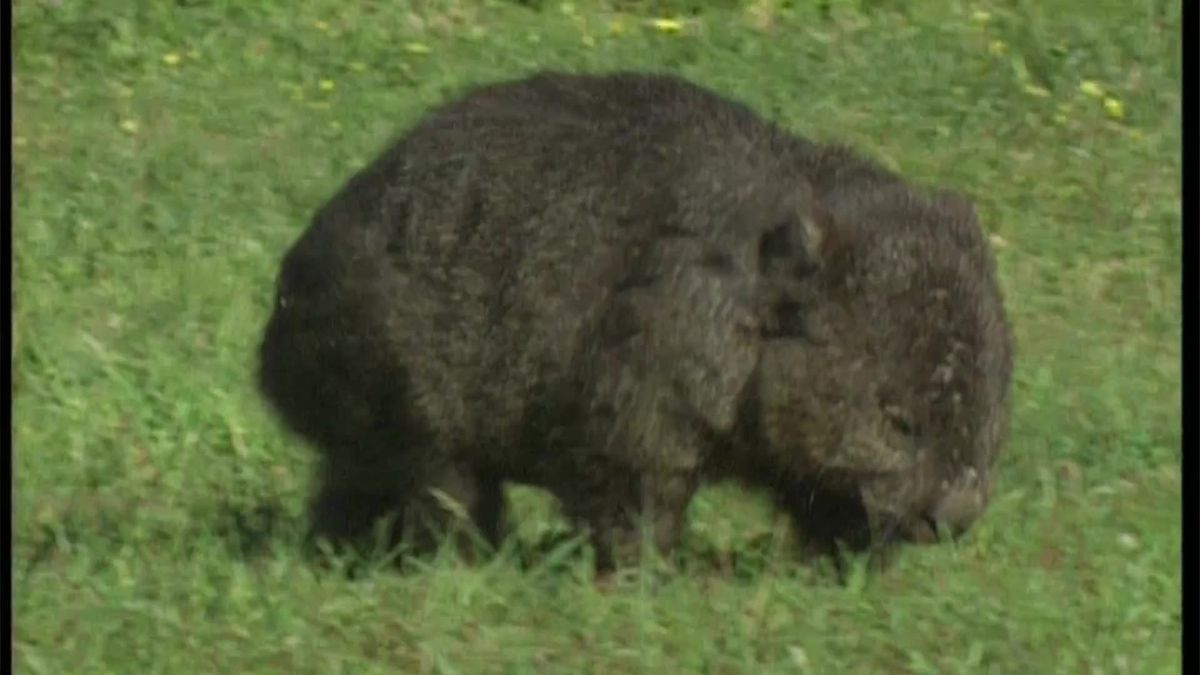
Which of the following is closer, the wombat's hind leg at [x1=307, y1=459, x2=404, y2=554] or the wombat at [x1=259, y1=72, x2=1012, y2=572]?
the wombat at [x1=259, y1=72, x2=1012, y2=572]

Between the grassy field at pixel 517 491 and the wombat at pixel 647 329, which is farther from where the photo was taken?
the wombat at pixel 647 329

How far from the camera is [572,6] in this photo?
12.0 meters

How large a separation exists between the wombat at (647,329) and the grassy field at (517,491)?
212 mm

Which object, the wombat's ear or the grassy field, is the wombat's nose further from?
the wombat's ear

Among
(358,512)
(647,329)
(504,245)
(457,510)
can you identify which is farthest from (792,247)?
(358,512)

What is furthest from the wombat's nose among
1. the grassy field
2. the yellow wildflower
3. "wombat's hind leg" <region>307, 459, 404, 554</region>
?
the yellow wildflower

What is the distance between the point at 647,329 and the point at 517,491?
1.11 meters

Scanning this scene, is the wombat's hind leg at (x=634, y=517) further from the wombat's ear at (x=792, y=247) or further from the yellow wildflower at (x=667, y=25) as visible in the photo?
the yellow wildflower at (x=667, y=25)

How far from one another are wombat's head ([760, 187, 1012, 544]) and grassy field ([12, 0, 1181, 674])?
0.20 metres

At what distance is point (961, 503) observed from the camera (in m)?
6.36

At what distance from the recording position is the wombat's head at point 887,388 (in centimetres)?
635

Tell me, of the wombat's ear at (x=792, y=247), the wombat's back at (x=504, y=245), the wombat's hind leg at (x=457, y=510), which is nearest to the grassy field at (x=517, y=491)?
the wombat's hind leg at (x=457, y=510)

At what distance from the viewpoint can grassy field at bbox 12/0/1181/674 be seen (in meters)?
5.93

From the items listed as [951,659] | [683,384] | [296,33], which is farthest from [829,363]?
[296,33]
